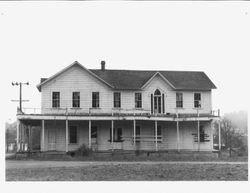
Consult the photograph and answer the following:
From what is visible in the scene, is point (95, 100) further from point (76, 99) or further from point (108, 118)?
point (108, 118)

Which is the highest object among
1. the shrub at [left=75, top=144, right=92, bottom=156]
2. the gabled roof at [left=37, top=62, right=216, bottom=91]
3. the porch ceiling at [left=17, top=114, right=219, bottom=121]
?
the gabled roof at [left=37, top=62, right=216, bottom=91]

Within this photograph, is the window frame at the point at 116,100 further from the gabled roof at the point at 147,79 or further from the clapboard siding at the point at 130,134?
the clapboard siding at the point at 130,134

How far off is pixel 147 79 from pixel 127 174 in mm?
19925

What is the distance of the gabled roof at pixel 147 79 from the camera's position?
1532 inches

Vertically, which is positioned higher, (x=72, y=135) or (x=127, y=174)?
(x=72, y=135)

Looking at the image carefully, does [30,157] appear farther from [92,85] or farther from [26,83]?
[26,83]

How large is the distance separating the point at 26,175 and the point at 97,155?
14.3 meters

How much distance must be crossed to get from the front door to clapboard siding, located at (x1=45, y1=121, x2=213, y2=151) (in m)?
0.17

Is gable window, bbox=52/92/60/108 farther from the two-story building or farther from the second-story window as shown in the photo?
the second-story window

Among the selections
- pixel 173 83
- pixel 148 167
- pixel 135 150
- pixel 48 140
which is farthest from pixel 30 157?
pixel 173 83

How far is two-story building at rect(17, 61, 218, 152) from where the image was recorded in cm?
3694

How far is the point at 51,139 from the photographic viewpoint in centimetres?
3691

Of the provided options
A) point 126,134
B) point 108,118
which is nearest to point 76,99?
point 108,118

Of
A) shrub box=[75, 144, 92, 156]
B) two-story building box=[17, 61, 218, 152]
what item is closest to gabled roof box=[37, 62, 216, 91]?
two-story building box=[17, 61, 218, 152]
